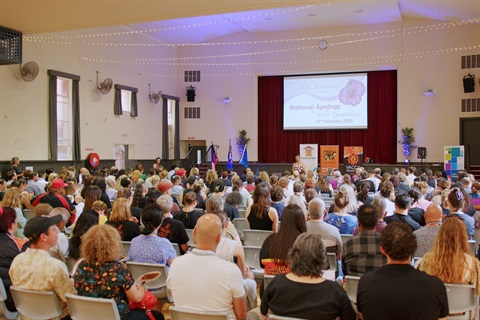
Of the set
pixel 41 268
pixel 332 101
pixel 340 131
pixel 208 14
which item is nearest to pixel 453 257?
pixel 41 268

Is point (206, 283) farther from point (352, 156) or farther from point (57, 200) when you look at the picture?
point (352, 156)

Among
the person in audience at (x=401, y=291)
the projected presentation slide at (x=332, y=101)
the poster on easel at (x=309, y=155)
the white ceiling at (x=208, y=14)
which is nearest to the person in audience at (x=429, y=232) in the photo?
the person in audience at (x=401, y=291)

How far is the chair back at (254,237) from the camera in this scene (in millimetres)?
5621

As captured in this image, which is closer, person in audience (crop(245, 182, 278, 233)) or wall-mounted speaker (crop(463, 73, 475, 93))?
person in audience (crop(245, 182, 278, 233))

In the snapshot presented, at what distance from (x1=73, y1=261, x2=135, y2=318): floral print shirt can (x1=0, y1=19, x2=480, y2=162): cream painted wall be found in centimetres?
1174

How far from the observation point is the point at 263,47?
21859 millimetres

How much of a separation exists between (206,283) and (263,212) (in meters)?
2.95

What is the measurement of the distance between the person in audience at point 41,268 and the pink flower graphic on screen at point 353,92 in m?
18.3

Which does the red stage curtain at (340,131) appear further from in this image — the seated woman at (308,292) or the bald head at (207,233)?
the seated woman at (308,292)

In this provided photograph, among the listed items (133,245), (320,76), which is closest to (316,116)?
(320,76)

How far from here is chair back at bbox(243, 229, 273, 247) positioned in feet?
18.4

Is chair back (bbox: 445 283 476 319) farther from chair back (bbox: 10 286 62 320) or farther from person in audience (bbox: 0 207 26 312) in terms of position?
person in audience (bbox: 0 207 26 312)

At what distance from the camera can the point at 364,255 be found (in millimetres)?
3955

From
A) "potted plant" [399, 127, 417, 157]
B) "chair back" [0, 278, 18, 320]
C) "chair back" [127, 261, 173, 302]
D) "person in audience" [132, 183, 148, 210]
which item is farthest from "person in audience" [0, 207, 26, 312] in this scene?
"potted plant" [399, 127, 417, 157]
